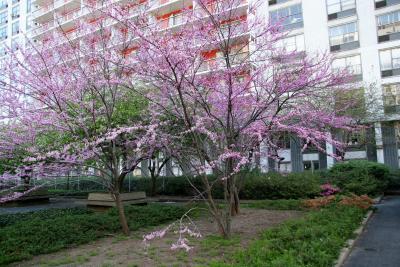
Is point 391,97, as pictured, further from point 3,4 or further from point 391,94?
point 3,4

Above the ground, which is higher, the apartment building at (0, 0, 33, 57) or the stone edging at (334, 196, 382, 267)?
the apartment building at (0, 0, 33, 57)

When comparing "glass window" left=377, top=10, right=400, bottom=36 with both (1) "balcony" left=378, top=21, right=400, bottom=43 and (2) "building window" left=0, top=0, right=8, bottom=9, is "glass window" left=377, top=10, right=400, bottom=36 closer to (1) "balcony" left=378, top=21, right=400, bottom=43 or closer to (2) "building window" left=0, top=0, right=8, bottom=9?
(1) "balcony" left=378, top=21, right=400, bottom=43

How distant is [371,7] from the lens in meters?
28.6

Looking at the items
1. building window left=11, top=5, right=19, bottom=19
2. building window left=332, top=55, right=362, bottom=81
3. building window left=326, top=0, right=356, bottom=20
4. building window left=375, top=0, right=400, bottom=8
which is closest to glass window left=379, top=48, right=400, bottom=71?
building window left=332, top=55, right=362, bottom=81

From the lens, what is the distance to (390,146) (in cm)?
2780

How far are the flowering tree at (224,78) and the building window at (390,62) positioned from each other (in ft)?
71.4

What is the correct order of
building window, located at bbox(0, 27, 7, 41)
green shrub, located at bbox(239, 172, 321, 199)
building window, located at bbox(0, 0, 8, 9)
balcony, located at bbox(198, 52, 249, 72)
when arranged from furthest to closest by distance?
building window, located at bbox(0, 0, 8, 9) → building window, located at bbox(0, 27, 7, 41) → green shrub, located at bbox(239, 172, 321, 199) → balcony, located at bbox(198, 52, 249, 72)

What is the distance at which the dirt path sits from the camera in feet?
20.7

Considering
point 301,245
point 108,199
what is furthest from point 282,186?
point 301,245

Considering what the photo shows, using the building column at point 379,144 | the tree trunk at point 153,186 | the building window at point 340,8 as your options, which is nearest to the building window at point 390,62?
the building window at point 340,8

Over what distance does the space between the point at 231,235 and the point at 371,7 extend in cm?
2697

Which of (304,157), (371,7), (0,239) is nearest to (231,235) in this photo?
(0,239)

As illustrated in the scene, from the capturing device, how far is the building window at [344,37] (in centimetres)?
2920

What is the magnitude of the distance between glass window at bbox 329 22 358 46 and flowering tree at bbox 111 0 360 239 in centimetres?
2275
